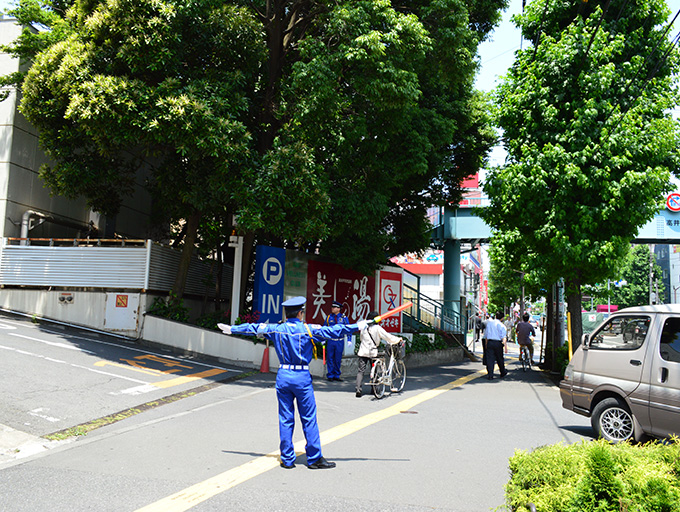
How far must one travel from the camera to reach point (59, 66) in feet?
38.4

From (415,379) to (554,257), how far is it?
14.6ft

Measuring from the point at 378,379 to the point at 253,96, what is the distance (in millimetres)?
7564

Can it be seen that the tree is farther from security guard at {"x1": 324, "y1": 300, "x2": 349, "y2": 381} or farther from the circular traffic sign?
security guard at {"x1": 324, "y1": 300, "x2": 349, "y2": 381}

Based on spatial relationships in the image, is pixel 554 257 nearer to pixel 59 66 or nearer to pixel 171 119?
pixel 171 119

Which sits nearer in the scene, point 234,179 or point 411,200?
point 234,179

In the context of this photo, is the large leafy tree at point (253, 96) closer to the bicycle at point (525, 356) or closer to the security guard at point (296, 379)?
the security guard at point (296, 379)

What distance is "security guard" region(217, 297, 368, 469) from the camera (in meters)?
5.46

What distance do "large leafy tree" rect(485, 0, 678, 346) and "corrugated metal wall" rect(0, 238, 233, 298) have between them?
29.6 feet

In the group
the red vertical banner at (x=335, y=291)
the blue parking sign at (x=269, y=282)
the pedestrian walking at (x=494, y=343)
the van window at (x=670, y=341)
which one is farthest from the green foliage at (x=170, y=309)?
the van window at (x=670, y=341)

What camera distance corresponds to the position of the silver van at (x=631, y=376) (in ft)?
21.2

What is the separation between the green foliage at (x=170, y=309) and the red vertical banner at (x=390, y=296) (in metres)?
6.58

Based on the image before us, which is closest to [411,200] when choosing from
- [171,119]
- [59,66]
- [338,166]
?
[338,166]

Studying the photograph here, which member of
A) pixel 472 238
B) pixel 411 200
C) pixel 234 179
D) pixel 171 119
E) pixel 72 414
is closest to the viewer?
pixel 72 414

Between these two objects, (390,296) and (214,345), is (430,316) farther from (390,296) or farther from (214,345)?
(214,345)
